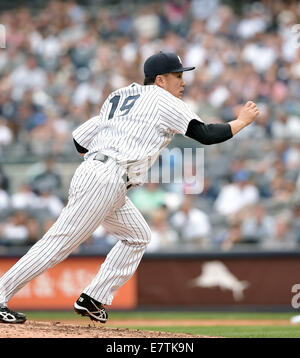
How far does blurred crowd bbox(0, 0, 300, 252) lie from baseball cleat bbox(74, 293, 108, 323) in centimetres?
499

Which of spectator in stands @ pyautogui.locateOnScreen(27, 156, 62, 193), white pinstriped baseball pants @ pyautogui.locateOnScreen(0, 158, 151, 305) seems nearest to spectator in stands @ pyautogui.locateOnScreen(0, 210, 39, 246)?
spectator in stands @ pyautogui.locateOnScreen(27, 156, 62, 193)

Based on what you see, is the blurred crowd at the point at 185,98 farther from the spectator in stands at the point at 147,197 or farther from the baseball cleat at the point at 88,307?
the baseball cleat at the point at 88,307

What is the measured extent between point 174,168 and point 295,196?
1708 millimetres

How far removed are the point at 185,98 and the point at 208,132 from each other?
7989mm

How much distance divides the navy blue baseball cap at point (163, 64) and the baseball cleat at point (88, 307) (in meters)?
1.71

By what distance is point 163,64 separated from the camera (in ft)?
19.9

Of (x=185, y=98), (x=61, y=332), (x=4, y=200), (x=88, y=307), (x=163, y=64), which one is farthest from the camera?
(x=185, y=98)

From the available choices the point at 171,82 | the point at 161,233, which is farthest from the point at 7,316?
the point at 161,233

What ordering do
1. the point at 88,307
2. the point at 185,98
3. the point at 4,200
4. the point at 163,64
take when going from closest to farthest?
the point at 163,64 < the point at 88,307 < the point at 4,200 < the point at 185,98

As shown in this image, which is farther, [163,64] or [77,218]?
[163,64]

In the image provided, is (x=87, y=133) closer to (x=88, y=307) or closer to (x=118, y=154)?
(x=118, y=154)

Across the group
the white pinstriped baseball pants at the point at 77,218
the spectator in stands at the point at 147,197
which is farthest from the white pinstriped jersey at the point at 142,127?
the spectator in stands at the point at 147,197

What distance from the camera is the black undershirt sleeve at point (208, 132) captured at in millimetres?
5727

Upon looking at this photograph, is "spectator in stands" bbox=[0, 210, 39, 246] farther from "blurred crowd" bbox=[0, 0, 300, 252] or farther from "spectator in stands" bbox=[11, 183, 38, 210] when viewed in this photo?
"spectator in stands" bbox=[11, 183, 38, 210]
